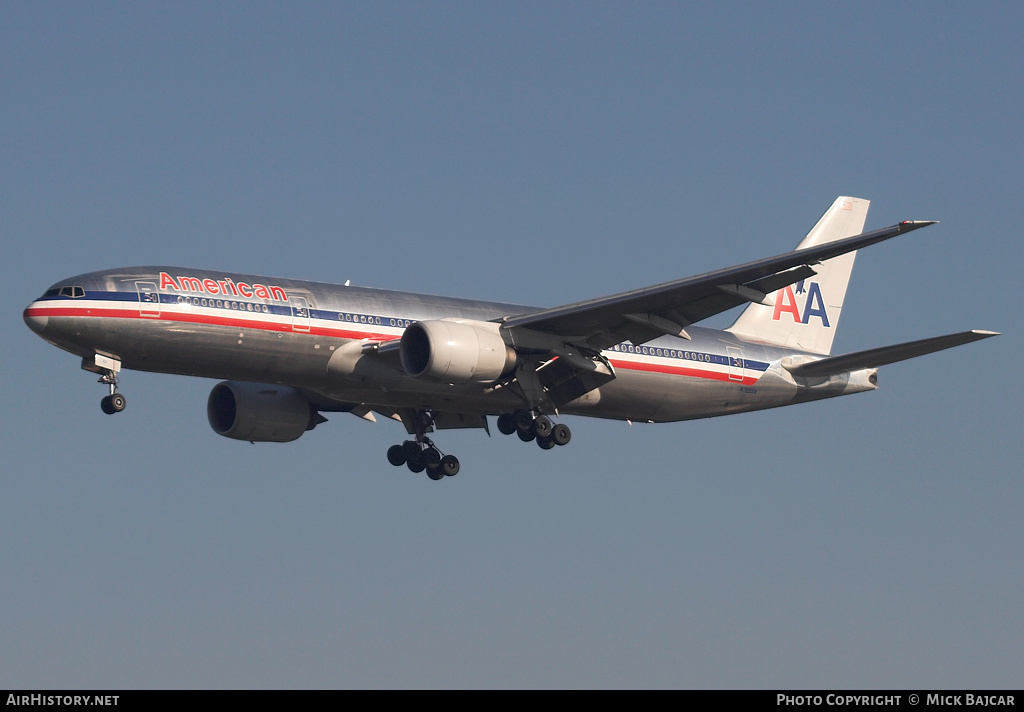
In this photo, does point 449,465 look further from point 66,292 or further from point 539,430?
point 66,292

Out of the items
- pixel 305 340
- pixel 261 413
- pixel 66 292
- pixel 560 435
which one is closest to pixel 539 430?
pixel 560 435

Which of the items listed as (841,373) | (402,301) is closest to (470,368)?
(402,301)

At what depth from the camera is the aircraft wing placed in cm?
3762

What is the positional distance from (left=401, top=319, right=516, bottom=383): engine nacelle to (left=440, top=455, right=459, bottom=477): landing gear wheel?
760 cm

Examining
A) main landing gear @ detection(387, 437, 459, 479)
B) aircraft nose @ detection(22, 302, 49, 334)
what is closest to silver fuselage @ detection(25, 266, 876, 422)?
aircraft nose @ detection(22, 302, 49, 334)

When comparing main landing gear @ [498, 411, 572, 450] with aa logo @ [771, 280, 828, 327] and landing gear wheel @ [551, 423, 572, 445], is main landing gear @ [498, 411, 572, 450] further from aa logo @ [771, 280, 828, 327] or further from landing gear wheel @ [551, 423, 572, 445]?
aa logo @ [771, 280, 828, 327]

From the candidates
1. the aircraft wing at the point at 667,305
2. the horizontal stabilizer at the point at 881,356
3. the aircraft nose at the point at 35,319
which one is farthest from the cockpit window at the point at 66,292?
the horizontal stabilizer at the point at 881,356

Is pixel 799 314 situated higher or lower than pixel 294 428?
higher

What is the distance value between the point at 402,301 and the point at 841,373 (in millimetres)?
15648

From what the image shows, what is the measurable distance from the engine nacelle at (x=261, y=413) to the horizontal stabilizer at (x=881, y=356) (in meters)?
16.5

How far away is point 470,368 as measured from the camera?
40.0 meters

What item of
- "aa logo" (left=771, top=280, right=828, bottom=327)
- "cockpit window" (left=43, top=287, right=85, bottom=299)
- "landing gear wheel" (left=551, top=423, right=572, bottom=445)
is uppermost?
"aa logo" (left=771, top=280, right=828, bottom=327)

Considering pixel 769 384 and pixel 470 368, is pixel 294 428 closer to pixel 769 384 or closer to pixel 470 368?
pixel 470 368

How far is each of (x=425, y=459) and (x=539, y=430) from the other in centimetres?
583
